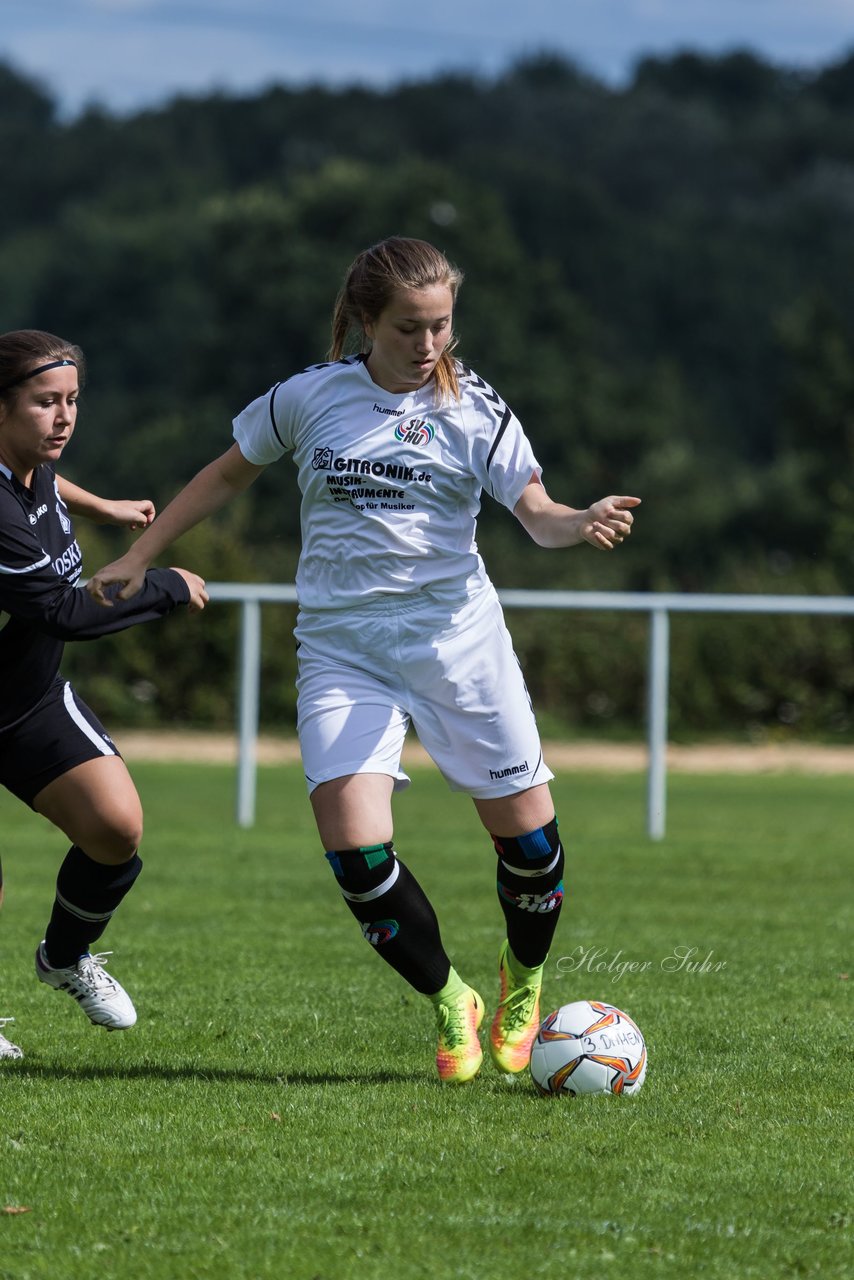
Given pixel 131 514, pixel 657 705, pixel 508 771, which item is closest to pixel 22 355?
pixel 131 514

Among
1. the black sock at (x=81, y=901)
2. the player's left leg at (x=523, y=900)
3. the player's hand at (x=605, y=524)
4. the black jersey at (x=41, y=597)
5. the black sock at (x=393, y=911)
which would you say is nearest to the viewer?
the player's hand at (x=605, y=524)

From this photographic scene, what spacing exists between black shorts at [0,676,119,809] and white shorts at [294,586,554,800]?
656 mm

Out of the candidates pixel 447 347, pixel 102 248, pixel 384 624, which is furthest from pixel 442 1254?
pixel 102 248

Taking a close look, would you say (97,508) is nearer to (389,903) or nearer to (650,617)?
(389,903)

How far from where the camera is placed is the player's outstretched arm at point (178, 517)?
4961 mm

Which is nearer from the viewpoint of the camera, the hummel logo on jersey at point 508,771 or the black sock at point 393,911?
the black sock at point 393,911

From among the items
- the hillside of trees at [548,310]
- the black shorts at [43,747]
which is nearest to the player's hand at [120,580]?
the black shorts at [43,747]

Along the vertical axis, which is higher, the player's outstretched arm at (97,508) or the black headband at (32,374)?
the black headband at (32,374)

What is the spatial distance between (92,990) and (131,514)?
4.71 feet

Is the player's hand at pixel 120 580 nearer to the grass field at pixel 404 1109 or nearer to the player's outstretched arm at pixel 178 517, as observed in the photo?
the player's outstretched arm at pixel 178 517

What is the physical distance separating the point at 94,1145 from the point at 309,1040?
53.4 inches

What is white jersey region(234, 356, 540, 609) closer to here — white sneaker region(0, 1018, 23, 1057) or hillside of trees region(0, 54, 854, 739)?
white sneaker region(0, 1018, 23, 1057)

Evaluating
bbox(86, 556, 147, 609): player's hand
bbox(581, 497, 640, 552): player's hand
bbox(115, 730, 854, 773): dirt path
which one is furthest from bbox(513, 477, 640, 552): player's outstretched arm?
bbox(115, 730, 854, 773): dirt path

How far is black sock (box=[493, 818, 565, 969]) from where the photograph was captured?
5230 millimetres
